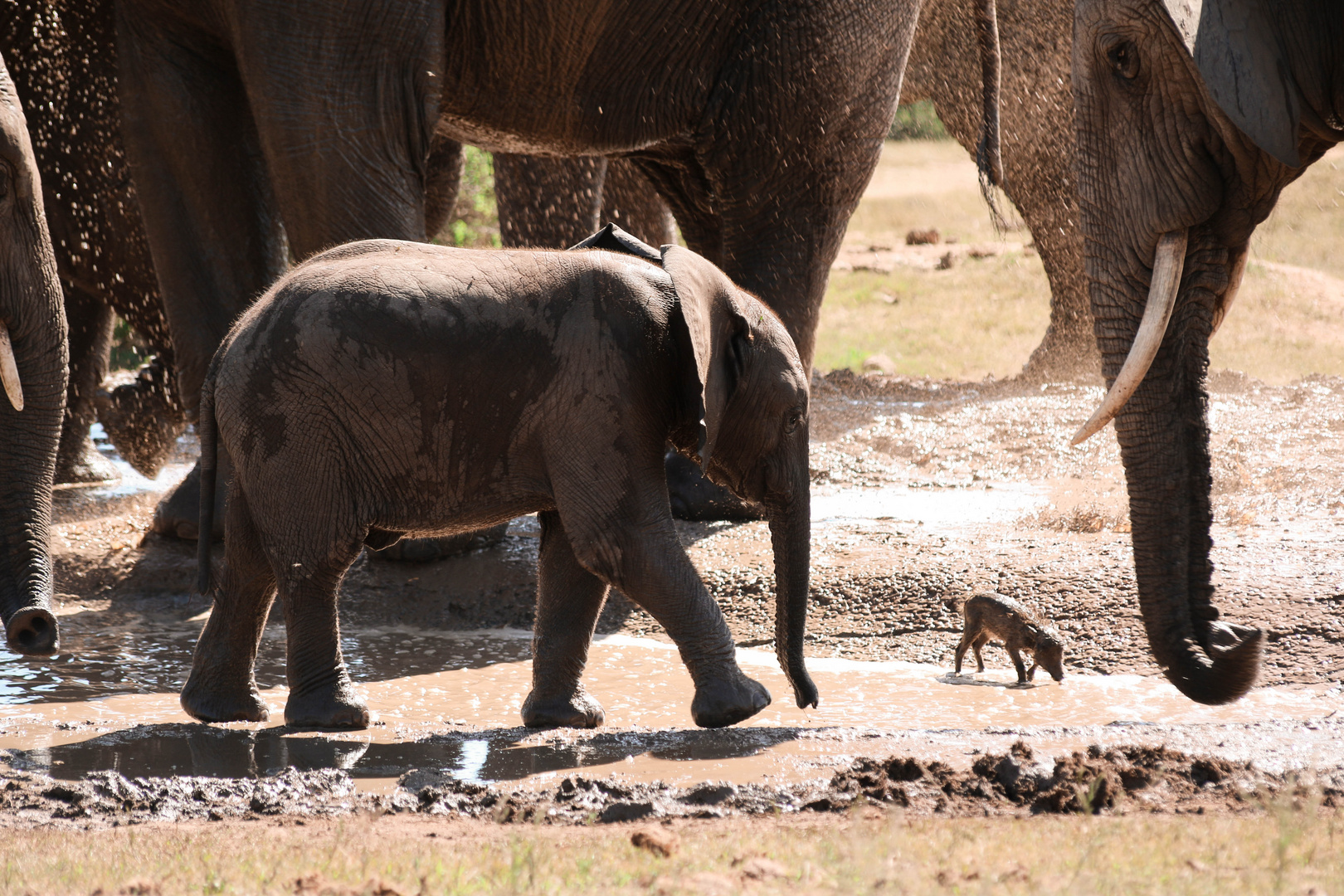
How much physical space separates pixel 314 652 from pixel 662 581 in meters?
0.95

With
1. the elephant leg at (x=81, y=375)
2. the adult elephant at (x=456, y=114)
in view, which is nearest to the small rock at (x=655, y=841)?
the adult elephant at (x=456, y=114)

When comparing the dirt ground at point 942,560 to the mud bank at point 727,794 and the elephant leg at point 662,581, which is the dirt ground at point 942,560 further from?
the mud bank at point 727,794

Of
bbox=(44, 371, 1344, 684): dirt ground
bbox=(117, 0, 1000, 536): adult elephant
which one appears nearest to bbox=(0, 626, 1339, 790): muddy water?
bbox=(44, 371, 1344, 684): dirt ground

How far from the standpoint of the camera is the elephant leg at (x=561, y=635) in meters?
4.54

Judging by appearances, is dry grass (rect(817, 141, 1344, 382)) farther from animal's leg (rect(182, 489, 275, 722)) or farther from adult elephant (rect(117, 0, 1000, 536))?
animal's leg (rect(182, 489, 275, 722))

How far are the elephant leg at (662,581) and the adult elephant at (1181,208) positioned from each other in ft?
3.43

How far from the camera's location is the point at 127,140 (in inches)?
248

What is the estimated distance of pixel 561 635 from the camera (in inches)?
181

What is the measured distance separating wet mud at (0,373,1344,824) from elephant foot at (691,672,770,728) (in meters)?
0.05

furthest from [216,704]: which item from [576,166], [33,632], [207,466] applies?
[576,166]

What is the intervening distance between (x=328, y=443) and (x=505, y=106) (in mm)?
2434

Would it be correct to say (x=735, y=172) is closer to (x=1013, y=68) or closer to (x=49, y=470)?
(x=49, y=470)

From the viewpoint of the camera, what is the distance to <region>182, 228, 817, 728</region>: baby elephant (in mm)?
4289

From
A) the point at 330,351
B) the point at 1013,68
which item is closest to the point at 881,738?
the point at 330,351
